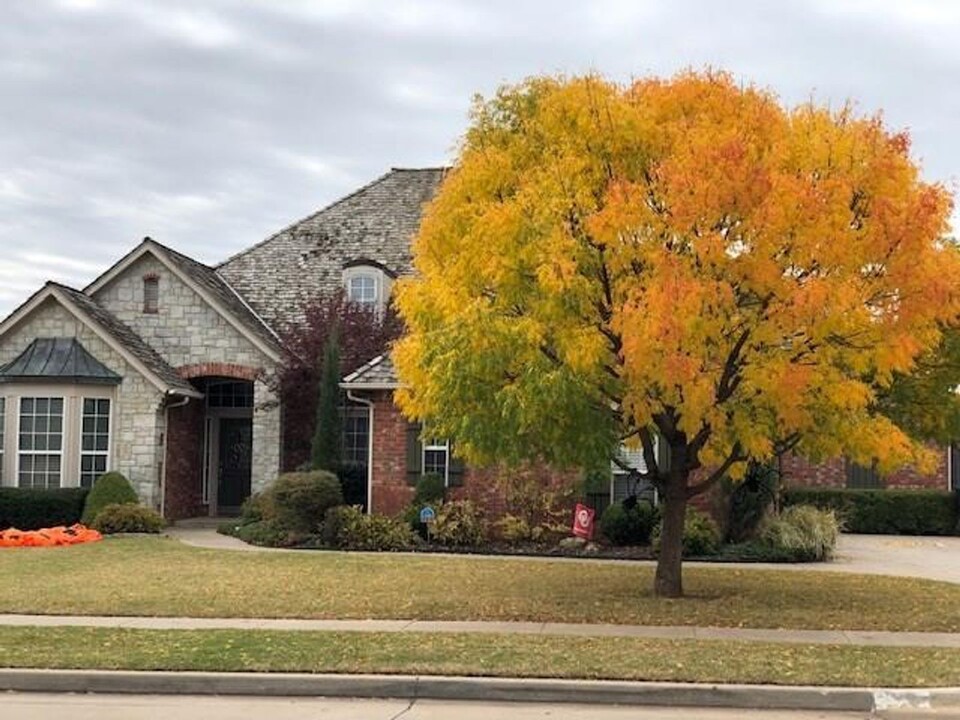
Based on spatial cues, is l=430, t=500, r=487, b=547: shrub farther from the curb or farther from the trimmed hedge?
the curb

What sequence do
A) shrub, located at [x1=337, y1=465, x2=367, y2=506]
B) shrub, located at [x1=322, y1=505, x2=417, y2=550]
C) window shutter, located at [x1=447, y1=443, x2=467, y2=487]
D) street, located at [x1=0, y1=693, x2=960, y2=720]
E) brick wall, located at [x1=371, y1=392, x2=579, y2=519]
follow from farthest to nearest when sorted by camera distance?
1. shrub, located at [x1=337, y1=465, x2=367, y2=506]
2. window shutter, located at [x1=447, y1=443, x2=467, y2=487]
3. brick wall, located at [x1=371, y1=392, x2=579, y2=519]
4. shrub, located at [x1=322, y1=505, x2=417, y2=550]
5. street, located at [x1=0, y1=693, x2=960, y2=720]

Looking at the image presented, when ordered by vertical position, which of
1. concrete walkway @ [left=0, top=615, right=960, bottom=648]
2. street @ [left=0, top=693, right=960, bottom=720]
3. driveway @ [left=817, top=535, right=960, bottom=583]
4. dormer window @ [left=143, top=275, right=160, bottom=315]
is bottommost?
street @ [left=0, top=693, right=960, bottom=720]

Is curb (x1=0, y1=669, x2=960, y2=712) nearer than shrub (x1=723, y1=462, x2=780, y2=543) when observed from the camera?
Yes

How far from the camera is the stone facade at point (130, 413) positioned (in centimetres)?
2539

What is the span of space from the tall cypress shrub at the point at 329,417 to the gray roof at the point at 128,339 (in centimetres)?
359

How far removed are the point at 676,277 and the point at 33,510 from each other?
17.4 metres

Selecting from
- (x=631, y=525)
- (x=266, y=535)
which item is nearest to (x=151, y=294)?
(x=266, y=535)

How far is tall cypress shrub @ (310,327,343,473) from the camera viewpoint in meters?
24.8

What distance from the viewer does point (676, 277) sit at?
11.6 meters

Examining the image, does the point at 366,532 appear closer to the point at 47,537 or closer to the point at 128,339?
the point at 47,537

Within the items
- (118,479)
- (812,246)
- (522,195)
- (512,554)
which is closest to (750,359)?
(812,246)

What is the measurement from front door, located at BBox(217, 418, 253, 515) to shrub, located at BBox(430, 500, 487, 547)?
891 cm

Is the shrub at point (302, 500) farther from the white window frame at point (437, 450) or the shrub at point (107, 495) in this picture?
the shrub at point (107, 495)

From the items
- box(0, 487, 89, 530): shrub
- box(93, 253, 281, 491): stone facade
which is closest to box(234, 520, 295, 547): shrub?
box(0, 487, 89, 530): shrub
